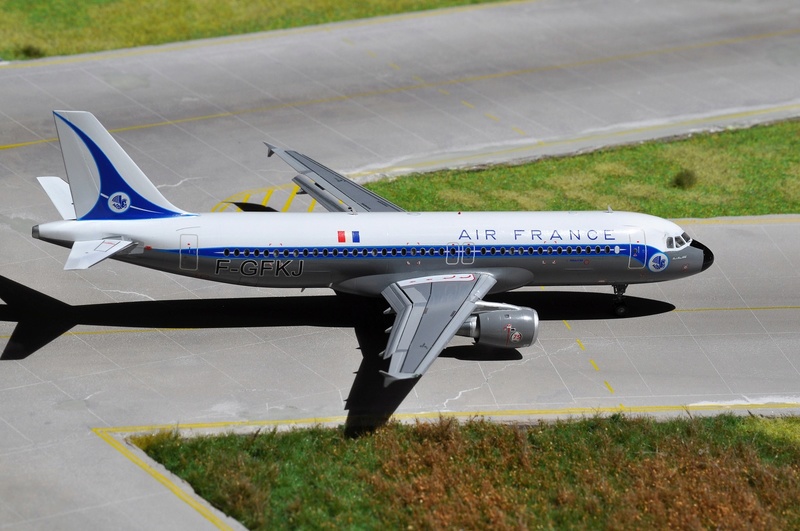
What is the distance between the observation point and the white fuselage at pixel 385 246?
124 feet

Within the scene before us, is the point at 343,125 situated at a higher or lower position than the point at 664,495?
higher

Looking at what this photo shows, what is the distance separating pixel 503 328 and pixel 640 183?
18639 millimetres

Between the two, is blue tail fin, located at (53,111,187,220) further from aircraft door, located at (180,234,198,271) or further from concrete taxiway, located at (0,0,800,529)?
concrete taxiway, located at (0,0,800,529)

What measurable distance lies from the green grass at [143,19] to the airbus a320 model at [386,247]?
1035 inches

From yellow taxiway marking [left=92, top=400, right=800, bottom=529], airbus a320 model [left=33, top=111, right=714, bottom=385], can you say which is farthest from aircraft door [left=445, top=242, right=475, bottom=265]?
yellow taxiway marking [left=92, top=400, right=800, bottom=529]

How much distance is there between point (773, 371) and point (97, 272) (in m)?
25.6

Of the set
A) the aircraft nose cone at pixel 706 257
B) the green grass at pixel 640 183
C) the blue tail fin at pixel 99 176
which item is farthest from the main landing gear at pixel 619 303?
the blue tail fin at pixel 99 176

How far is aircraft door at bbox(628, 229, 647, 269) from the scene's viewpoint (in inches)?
1602

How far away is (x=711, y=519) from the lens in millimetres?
31141

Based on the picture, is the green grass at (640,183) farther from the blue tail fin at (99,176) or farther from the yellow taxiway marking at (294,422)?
the yellow taxiway marking at (294,422)

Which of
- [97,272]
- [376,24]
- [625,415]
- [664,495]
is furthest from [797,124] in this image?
[97,272]

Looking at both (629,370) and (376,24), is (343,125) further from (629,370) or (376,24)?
(629,370)

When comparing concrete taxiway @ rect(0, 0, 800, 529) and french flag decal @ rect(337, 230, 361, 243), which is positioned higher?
french flag decal @ rect(337, 230, 361, 243)

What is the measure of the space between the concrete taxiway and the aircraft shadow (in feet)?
0.46
